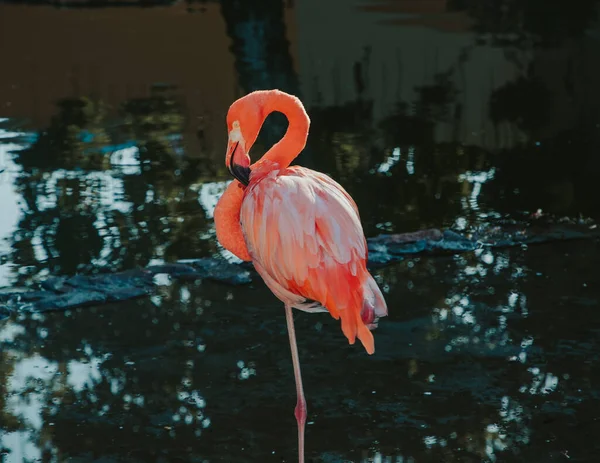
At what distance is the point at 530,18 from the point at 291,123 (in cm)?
1219

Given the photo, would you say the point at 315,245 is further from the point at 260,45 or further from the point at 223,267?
the point at 260,45

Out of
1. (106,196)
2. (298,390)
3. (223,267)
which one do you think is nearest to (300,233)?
(298,390)

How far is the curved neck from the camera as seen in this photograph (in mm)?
3564

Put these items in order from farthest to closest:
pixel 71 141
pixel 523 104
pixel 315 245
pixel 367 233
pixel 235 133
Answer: pixel 523 104 < pixel 71 141 < pixel 367 233 < pixel 235 133 < pixel 315 245

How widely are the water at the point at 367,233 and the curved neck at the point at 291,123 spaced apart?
1190 mm

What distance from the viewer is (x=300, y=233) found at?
11.1ft

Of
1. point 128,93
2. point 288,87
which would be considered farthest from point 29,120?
point 288,87

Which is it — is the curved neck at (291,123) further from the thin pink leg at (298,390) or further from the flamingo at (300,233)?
the thin pink leg at (298,390)

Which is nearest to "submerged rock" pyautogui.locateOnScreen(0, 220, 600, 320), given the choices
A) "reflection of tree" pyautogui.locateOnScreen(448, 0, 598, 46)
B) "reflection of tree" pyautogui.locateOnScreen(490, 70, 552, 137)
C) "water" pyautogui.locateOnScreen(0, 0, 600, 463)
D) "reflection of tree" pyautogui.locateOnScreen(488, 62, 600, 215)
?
"water" pyautogui.locateOnScreen(0, 0, 600, 463)

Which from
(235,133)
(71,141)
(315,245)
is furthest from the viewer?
(71,141)

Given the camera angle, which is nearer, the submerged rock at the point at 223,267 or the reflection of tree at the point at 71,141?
the submerged rock at the point at 223,267

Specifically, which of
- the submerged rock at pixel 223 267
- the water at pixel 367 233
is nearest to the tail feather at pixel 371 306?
the water at pixel 367 233

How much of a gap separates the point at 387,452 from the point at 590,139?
544cm

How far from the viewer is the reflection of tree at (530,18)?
13500mm
